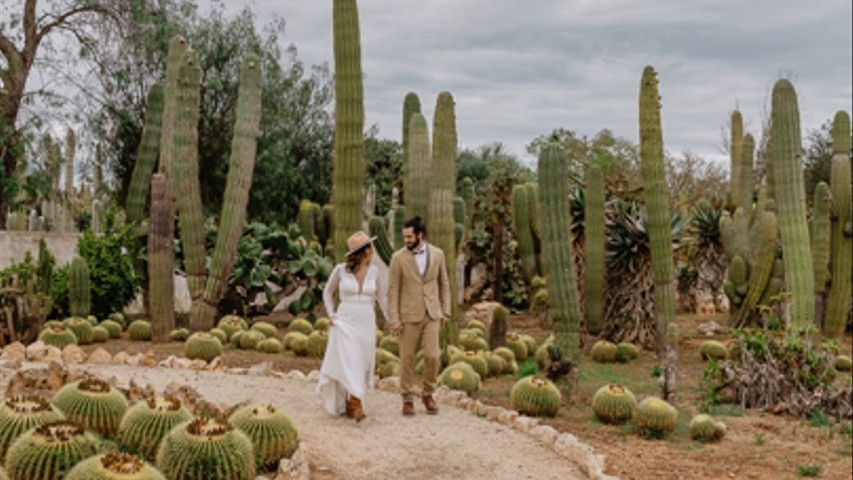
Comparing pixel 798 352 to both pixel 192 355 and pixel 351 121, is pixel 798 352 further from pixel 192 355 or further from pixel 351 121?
pixel 192 355

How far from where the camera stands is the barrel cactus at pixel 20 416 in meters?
5.79

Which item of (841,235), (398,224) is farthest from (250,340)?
(841,235)

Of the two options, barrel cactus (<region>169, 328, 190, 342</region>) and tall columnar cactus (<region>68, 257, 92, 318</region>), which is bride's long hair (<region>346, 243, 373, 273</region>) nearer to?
barrel cactus (<region>169, 328, 190, 342</region>)

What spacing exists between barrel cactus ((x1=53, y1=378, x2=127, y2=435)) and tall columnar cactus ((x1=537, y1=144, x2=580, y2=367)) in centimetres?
448

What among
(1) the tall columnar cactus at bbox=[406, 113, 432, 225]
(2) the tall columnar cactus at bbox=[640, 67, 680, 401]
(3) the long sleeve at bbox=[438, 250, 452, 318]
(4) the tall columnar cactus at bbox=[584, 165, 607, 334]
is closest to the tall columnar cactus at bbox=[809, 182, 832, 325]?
(4) the tall columnar cactus at bbox=[584, 165, 607, 334]

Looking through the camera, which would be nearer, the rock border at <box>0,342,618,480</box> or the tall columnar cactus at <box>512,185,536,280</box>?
the rock border at <box>0,342,618,480</box>

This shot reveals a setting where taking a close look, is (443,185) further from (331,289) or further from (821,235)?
(821,235)

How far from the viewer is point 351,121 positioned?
10.7m

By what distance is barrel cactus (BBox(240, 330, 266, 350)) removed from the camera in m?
12.0

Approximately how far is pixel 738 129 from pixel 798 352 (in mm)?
12659

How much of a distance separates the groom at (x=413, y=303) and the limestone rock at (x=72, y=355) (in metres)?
4.45

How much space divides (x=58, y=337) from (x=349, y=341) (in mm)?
5362

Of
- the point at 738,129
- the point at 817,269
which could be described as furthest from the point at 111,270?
the point at 738,129

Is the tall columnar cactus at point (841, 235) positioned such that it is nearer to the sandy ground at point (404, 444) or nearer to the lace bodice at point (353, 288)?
the sandy ground at point (404, 444)
